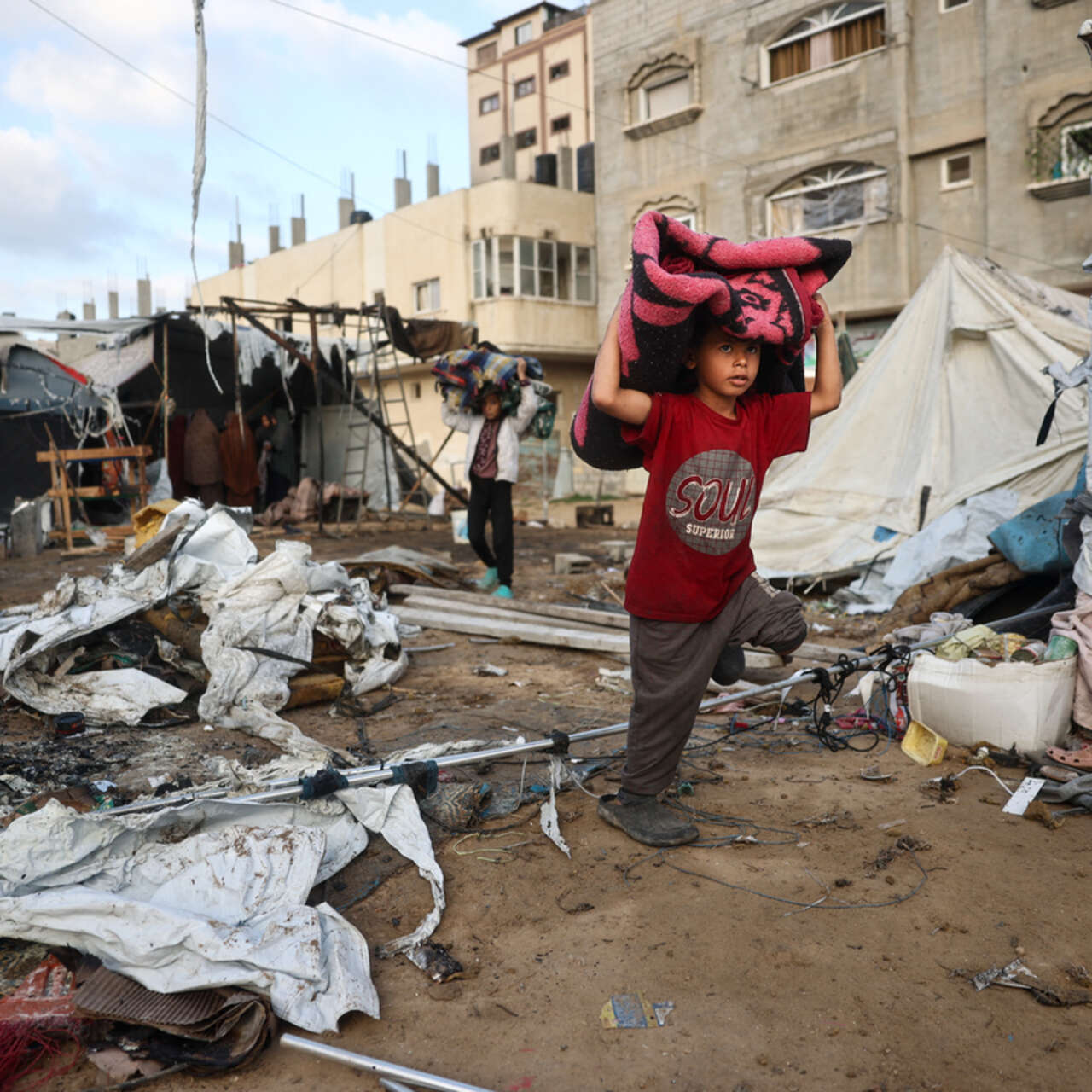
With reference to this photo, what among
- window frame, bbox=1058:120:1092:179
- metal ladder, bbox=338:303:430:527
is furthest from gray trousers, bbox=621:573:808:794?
window frame, bbox=1058:120:1092:179

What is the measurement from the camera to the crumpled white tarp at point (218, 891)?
1.76 metres

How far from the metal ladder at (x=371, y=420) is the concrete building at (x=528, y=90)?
14151 mm

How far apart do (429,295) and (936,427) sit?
54.7 ft

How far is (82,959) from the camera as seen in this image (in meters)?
1.81

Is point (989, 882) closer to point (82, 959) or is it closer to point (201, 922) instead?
point (201, 922)

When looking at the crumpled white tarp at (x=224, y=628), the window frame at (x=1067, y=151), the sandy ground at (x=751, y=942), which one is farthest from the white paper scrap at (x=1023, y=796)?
the window frame at (x=1067, y=151)

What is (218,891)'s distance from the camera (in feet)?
6.60

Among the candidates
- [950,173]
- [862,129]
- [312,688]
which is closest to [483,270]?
[862,129]

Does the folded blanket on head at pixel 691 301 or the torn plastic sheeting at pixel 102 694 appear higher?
the folded blanket on head at pixel 691 301

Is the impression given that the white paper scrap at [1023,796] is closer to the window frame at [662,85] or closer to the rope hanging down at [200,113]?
the rope hanging down at [200,113]

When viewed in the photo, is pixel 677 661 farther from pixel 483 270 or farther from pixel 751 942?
pixel 483 270

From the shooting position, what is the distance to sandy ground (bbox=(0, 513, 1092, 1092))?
1.63 metres

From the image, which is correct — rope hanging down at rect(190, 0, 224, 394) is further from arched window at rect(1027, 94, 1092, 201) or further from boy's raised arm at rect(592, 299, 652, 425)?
arched window at rect(1027, 94, 1092, 201)

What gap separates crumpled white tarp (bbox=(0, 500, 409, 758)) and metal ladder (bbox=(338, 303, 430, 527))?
23.0 feet
